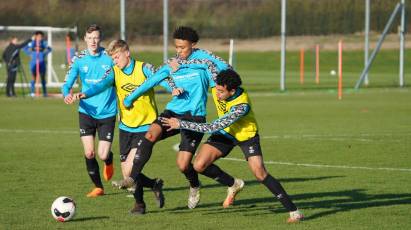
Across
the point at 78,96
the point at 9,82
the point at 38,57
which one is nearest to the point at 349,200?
the point at 78,96

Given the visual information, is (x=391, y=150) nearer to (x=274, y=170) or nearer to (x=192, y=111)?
(x=274, y=170)

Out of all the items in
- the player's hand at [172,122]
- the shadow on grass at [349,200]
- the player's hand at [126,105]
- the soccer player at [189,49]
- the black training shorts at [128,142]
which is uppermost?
the soccer player at [189,49]

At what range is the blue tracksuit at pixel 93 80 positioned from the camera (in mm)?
13703

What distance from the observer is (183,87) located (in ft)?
39.8

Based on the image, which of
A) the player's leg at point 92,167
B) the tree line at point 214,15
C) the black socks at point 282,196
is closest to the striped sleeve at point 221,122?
the black socks at point 282,196

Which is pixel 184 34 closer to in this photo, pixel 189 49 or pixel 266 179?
pixel 189 49

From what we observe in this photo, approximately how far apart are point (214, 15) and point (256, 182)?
4200 centimetres

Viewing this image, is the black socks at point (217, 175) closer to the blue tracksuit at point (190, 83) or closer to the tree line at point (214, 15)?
the blue tracksuit at point (190, 83)

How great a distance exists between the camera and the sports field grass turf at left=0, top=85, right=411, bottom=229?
11469 mm

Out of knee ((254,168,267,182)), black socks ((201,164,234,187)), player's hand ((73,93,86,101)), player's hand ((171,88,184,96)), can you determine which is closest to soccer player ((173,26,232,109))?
player's hand ((171,88,184,96))

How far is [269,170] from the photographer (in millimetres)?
16422

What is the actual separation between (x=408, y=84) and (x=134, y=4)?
57.0 ft

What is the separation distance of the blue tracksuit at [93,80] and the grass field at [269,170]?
116 cm

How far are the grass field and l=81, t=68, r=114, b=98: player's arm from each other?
1.41 metres
